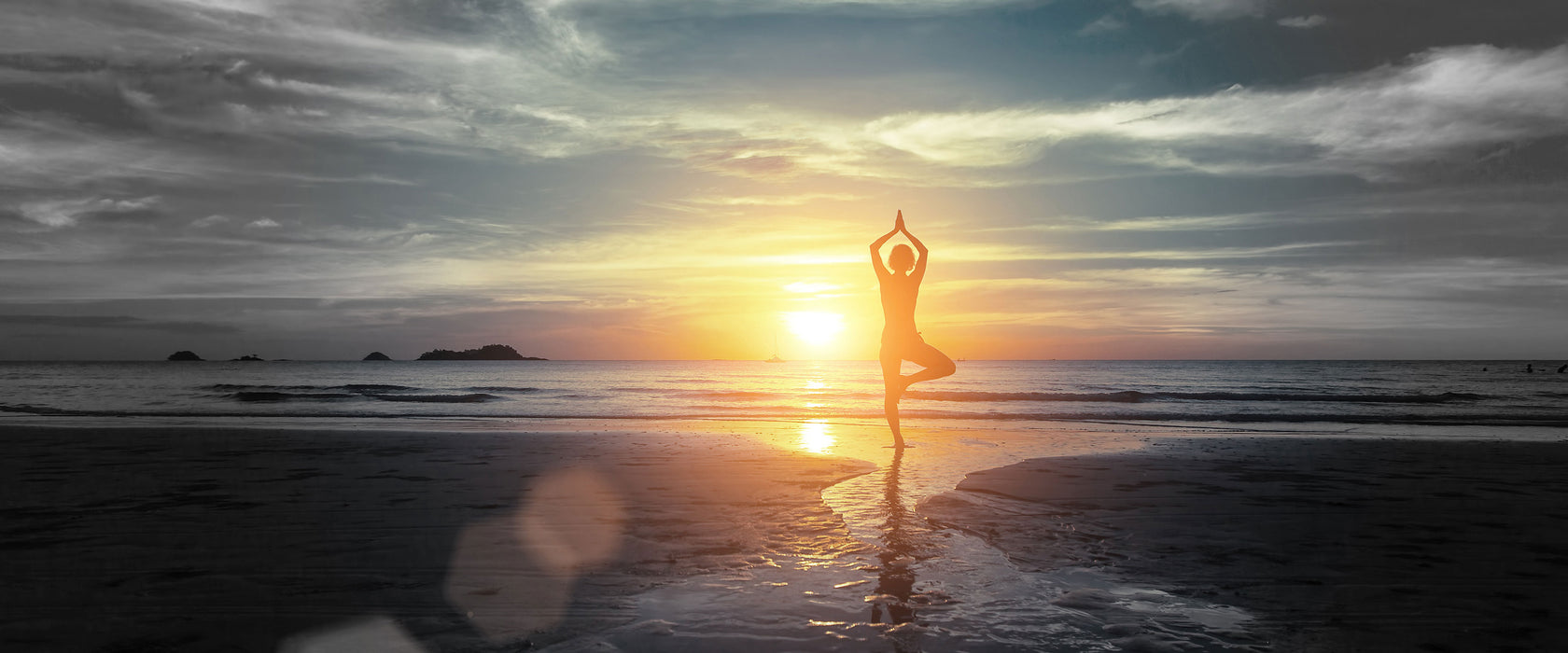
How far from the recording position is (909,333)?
12609 mm

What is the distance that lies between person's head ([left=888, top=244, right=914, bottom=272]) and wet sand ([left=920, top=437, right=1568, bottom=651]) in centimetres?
335

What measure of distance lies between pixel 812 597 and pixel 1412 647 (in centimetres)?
332

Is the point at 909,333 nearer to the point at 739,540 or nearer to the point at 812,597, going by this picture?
the point at 739,540

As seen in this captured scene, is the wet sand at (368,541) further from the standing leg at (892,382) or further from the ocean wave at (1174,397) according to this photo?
the ocean wave at (1174,397)

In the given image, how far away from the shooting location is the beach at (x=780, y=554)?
4.58 metres

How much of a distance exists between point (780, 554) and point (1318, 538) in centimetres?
482

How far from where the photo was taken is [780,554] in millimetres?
6441

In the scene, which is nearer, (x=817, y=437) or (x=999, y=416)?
(x=817, y=437)

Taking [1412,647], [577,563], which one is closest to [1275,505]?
[1412,647]

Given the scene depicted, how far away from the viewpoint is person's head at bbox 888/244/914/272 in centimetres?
1240

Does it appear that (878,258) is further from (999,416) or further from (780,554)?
(999,416)

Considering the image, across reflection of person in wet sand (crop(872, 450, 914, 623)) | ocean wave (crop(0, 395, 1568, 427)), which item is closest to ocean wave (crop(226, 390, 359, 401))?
ocean wave (crop(0, 395, 1568, 427))

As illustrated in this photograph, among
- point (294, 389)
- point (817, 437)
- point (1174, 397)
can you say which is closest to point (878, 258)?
point (817, 437)

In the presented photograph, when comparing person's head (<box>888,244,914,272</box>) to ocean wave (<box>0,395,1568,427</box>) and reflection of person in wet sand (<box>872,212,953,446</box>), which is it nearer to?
reflection of person in wet sand (<box>872,212,953,446</box>)
